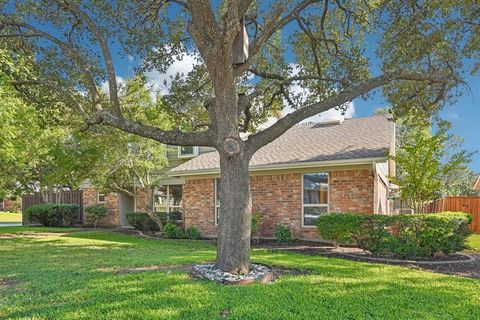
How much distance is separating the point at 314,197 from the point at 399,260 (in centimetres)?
422

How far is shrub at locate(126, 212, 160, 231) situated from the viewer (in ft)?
62.0

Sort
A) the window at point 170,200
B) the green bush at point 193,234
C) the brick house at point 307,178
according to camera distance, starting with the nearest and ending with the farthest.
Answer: the brick house at point 307,178, the green bush at point 193,234, the window at point 170,200

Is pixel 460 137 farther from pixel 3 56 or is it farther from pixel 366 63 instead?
pixel 3 56

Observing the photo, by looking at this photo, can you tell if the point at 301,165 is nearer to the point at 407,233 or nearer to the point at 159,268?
the point at 407,233

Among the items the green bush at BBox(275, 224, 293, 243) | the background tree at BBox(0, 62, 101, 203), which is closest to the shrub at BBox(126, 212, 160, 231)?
the background tree at BBox(0, 62, 101, 203)

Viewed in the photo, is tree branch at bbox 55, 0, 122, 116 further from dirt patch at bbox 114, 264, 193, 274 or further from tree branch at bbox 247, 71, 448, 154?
dirt patch at bbox 114, 264, 193, 274

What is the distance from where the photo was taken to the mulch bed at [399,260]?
28.2 ft

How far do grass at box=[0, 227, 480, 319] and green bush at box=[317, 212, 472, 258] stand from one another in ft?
6.70

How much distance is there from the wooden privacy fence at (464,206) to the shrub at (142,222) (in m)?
13.2

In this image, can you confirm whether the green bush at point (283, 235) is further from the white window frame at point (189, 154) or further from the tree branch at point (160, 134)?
the white window frame at point (189, 154)

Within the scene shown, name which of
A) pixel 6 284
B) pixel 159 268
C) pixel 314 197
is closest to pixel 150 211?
pixel 314 197

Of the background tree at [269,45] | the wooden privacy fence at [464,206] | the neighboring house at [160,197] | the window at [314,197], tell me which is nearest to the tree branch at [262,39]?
the background tree at [269,45]

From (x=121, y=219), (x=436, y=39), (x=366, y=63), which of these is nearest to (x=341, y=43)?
(x=366, y=63)

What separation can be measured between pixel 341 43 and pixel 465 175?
3349 centimetres
